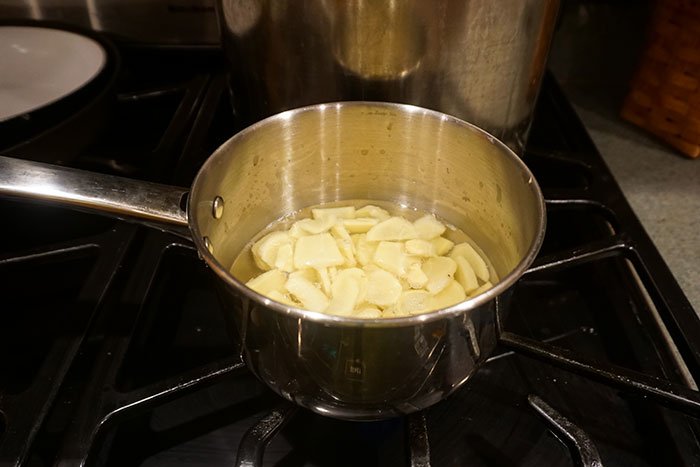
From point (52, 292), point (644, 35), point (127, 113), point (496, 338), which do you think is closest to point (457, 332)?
point (496, 338)

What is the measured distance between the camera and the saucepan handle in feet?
1.45

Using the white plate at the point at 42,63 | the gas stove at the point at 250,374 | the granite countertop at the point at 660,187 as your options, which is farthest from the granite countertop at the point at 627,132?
the white plate at the point at 42,63

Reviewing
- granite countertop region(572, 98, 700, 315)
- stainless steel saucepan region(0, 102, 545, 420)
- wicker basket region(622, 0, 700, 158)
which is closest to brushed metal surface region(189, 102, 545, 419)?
stainless steel saucepan region(0, 102, 545, 420)

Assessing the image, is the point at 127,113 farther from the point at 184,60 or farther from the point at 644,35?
the point at 644,35

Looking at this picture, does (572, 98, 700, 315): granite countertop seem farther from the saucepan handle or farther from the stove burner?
the saucepan handle

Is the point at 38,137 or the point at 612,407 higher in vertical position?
the point at 38,137

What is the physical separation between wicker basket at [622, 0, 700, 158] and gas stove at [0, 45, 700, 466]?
16 centimetres

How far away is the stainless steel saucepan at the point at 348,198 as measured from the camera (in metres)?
0.36

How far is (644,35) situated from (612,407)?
59 cm

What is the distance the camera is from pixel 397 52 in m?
0.53

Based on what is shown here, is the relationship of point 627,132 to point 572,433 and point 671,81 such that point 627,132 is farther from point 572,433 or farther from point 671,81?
point 572,433

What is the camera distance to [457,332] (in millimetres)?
370

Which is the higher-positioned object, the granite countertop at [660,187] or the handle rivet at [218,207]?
the handle rivet at [218,207]

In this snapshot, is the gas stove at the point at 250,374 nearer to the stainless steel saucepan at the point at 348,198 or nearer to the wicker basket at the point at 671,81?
the stainless steel saucepan at the point at 348,198
